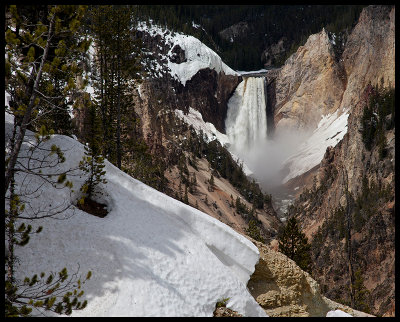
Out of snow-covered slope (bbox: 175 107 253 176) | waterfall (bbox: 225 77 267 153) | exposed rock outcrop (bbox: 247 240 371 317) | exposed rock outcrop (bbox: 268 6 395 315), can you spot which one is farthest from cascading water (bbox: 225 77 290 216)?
exposed rock outcrop (bbox: 247 240 371 317)

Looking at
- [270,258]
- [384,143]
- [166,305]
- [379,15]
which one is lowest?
[166,305]

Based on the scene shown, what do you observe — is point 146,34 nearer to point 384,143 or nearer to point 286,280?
point 384,143

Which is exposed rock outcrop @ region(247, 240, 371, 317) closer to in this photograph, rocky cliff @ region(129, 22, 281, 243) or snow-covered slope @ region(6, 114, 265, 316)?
snow-covered slope @ region(6, 114, 265, 316)

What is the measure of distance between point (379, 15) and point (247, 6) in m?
105

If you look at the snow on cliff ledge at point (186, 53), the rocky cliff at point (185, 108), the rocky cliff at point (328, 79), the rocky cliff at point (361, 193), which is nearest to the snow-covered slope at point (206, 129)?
the rocky cliff at point (185, 108)

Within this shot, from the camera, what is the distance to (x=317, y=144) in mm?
94750

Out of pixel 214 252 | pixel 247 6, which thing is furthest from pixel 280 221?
pixel 247 6

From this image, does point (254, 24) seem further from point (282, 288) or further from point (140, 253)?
point (140, 253)

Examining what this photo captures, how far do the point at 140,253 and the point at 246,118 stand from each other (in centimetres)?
9823

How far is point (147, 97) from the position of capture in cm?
7031

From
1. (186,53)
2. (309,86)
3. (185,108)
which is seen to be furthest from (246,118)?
(186,53)

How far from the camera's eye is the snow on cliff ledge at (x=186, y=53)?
99500mm

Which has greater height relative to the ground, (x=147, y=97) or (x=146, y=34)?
(x=146, y=34)

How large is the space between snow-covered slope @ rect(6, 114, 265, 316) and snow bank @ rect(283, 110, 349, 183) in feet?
262
